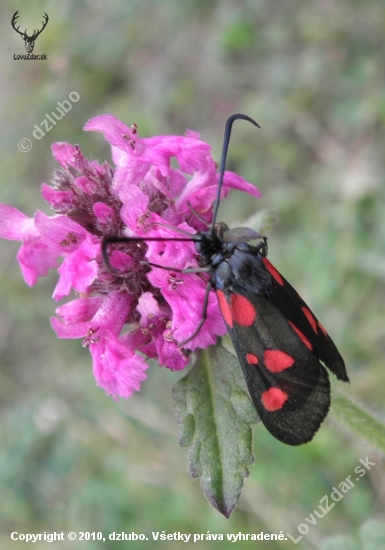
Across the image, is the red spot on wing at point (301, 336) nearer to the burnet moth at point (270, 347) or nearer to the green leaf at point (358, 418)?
the burnet moth at point (270, 347)

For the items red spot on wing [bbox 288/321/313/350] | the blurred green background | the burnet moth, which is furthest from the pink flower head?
the blurred green background

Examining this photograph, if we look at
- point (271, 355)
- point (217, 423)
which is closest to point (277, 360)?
point (271, 355)

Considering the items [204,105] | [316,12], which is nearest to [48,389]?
[204,105]

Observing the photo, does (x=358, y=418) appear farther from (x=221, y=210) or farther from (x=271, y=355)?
(x=221, y=210)

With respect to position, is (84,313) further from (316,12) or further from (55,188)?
(316,12)

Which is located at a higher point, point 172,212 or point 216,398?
point 172,212

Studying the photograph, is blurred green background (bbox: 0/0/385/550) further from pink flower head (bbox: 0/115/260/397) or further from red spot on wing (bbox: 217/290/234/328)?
red spot on wing (bbox: 217/290/234/328)
